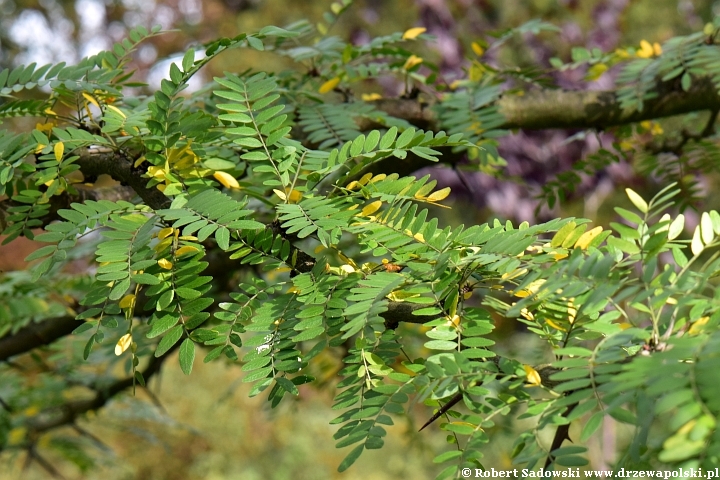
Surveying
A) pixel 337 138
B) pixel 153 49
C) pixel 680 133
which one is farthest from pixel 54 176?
pixel 153 49

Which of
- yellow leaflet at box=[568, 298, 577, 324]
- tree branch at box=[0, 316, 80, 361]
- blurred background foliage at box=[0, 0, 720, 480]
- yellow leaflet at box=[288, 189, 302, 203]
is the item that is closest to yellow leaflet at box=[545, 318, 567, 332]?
yellow leaflet at box=[568, 298, 577, 324]

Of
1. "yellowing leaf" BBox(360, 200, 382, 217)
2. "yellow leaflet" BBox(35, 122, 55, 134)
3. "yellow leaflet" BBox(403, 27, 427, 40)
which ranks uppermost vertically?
"yellow leaflet" BBox(35, 122, 55, 134)

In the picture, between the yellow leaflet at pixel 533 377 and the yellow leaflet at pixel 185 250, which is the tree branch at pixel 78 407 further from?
the yellow leaflet at pixel 533 377

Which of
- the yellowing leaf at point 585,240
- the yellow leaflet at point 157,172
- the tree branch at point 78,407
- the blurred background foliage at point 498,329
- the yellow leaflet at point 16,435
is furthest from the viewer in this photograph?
the blurred background foliage at point 498,329

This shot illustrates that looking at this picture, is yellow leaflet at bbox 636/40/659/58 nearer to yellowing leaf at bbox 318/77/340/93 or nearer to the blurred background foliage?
yellowing leaf at bbox 318/77/340/93

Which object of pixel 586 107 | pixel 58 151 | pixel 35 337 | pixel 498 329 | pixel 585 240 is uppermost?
pixel 58 151

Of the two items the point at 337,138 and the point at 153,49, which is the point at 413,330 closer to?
the point at 337,138

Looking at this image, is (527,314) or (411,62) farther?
(411,62)

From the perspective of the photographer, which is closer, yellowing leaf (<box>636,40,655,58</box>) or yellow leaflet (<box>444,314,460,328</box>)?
yellow leaflet (<box>444,314,460,328</box>)

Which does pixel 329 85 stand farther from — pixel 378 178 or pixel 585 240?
pixel 585 240

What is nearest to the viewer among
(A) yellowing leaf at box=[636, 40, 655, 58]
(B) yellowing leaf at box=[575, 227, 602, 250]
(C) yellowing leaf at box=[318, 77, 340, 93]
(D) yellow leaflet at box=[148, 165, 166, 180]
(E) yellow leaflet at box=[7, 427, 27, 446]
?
(B) yellowing leaf at box=[575, 227, 602, 250]

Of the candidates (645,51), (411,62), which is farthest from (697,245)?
(645,51)

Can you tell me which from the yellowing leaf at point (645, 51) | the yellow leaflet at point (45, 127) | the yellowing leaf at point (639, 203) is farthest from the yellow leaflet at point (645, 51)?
the yellow leaflet at point (45, 127)

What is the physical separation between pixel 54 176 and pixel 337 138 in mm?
370
